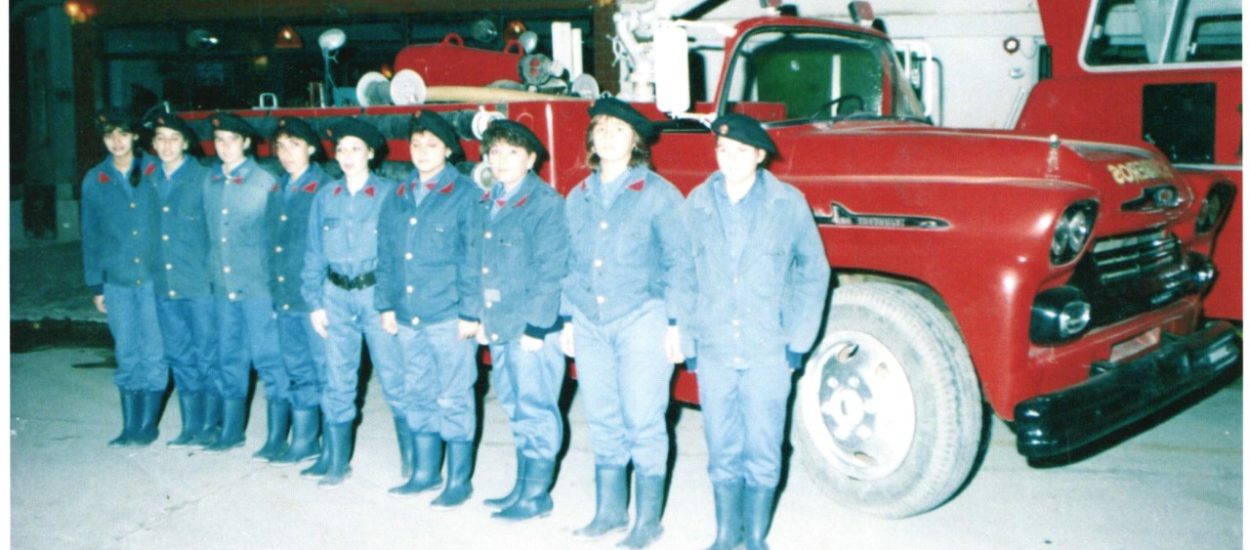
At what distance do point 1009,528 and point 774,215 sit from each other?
1.72 m

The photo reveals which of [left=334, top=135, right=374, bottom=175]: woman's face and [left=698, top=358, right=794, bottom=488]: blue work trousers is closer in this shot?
[left=698, top=358, right=794, bottom=488]: blue work trousers

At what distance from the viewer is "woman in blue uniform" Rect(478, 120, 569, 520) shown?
390 centimetres

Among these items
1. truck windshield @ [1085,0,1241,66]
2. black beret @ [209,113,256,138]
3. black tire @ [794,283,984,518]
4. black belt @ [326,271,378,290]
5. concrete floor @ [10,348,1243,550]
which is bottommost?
concrete floor @ [10,348,1243,550]

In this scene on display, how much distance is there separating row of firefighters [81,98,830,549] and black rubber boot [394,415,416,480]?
0.01m

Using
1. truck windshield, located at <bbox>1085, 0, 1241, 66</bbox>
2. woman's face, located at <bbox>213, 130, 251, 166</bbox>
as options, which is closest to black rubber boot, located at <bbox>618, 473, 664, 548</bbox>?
woman's face, located at <bbox>213, 130, 251, 166</bbox>

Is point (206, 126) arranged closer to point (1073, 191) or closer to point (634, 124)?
point (634, 124)

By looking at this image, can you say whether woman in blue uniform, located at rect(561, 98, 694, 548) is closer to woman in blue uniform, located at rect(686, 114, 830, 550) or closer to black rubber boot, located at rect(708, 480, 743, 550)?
woman in blue uniform, located at rect(686, 114, 830, 550)

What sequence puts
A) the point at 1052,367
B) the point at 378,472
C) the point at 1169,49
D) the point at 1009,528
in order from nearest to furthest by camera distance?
the point at 1052,367, the point at 1009,528, the point at 378,472, the point at 1169,49

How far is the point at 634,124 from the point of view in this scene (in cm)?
379

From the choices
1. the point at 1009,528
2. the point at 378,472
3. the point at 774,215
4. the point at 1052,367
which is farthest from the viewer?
the point at 378,472

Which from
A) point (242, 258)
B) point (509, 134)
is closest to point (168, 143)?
point (242, 258)

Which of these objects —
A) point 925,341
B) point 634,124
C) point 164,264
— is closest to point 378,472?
point 164,264

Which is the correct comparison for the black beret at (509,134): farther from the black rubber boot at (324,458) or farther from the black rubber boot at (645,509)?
the black rubber boot at (324,458)

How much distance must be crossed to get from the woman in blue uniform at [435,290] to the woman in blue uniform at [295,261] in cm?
54
